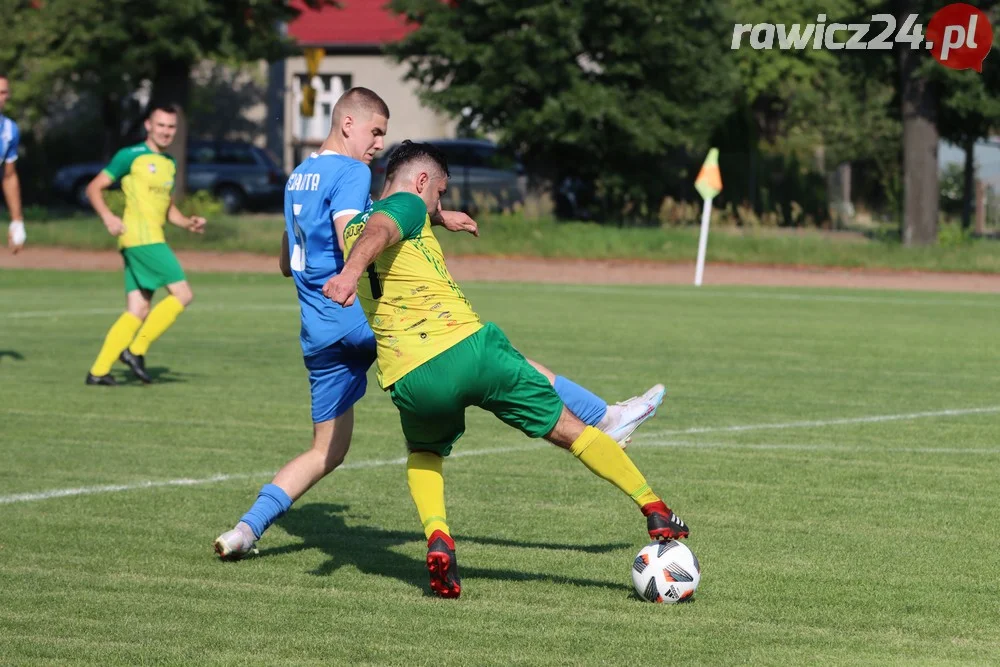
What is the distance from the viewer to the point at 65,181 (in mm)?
47375

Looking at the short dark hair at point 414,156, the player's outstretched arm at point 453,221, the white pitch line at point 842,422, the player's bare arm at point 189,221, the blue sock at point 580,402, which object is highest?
the short dark hair at point 414,156

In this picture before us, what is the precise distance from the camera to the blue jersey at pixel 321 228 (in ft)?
22.4

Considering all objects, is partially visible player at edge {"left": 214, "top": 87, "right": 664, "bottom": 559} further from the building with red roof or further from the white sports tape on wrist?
the building with red roof

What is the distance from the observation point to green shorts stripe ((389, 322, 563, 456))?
6020 mm

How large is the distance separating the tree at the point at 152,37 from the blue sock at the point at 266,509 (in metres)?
29.1

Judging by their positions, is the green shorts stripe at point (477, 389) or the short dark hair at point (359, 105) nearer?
the green shorts stripe at point (477, 389)

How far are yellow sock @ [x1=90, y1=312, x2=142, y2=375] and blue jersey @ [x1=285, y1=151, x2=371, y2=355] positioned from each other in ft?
21.3

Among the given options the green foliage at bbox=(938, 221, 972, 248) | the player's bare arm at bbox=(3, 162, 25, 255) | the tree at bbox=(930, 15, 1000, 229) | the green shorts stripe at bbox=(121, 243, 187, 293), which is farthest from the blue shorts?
the tree at bbox=(930, 15, 1000, 229)

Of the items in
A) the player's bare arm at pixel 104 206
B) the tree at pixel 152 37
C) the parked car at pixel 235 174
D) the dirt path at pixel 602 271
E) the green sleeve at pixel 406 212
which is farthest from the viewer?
the parked car at pixel 235 174

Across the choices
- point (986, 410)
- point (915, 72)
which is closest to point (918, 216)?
point (915, 72)

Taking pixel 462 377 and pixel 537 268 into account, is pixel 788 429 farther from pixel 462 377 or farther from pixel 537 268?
pixel 537 268

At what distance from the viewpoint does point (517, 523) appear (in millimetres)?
7781

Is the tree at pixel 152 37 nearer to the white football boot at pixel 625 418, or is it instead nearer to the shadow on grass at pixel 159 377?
the shadow on grass at pixel 159 377
